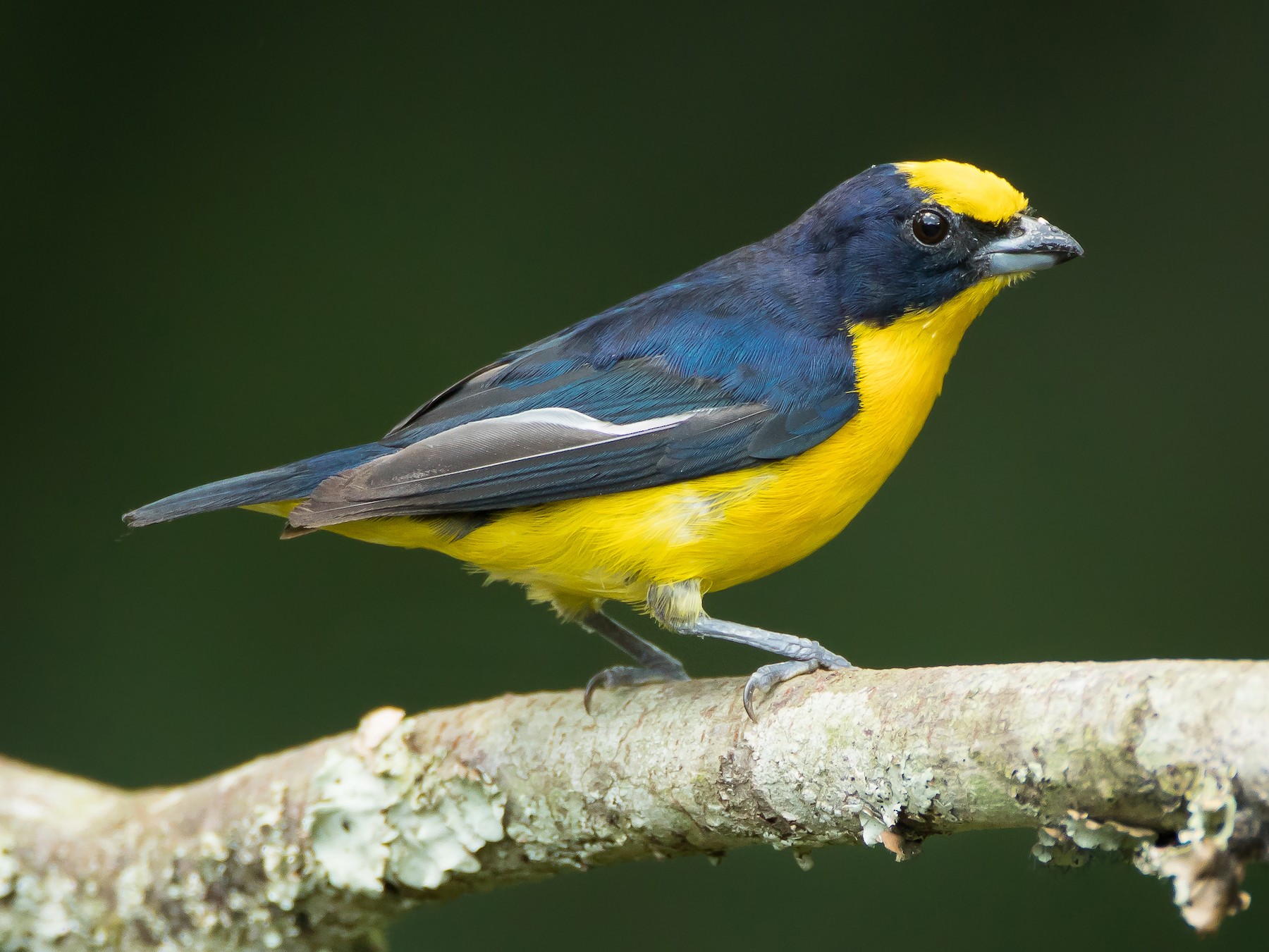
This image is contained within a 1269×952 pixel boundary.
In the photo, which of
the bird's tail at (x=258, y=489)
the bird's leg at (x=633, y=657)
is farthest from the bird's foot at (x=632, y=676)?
the bird's tail at (x=258, y=489)

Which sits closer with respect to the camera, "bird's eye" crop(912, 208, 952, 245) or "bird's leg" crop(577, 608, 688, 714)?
"bird's eye" crop(912, 208, 952, 245)

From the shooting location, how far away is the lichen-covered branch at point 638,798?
4.62ft

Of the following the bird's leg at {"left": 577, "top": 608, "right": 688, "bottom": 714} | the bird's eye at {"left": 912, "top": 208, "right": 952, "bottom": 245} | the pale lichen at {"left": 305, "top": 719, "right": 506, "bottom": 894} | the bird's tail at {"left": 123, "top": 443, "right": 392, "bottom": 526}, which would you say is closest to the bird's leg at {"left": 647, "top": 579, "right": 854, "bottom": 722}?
the bird's leg at {"left": 577, "top": 608, "right": 688, "bottom": 714}

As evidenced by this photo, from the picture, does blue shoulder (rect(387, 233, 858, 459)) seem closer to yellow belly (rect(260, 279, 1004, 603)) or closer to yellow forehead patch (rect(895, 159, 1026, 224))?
yellow belly (rect(260, 279, 1004, 603))

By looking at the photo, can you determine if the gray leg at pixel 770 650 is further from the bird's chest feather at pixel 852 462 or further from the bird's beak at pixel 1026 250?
the bird's beak at pixel 1026 250

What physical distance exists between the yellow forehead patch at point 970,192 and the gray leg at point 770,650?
1.05m

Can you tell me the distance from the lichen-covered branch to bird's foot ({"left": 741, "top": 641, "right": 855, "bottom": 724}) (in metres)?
0.05

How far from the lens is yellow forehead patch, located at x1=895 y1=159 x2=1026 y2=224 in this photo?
2.72m

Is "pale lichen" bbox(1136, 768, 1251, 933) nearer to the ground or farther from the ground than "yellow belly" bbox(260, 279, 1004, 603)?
nearer to the ground

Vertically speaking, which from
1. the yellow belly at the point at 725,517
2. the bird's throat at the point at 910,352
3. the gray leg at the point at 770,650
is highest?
the bird's throat at the point at 910,352

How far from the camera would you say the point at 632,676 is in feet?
9.59

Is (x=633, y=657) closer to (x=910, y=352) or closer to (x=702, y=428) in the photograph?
(x=702, y=428)

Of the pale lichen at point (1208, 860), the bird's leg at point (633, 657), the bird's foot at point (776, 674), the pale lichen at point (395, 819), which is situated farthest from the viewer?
the bird's leg at point (633, 657)

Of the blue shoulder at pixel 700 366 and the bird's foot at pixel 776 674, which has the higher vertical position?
the blue shoulder at pixel 700 366
